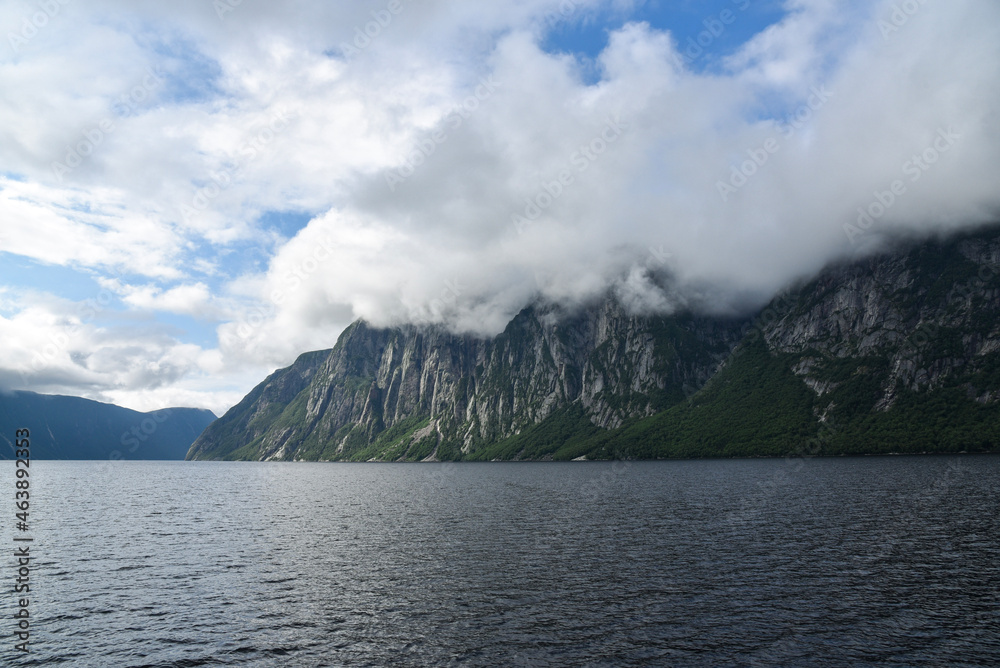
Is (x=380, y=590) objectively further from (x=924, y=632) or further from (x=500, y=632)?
(x=924, y=632)

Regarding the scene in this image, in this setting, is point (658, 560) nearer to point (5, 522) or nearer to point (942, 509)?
point (942, 509)

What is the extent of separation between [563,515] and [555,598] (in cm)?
4589

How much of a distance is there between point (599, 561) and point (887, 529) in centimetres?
3892

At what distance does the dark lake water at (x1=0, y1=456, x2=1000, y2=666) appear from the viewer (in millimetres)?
31688

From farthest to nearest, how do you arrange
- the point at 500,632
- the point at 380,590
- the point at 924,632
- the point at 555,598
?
the point at 380,590, the point at 555,598, the point at 500,632, the point at 924,632

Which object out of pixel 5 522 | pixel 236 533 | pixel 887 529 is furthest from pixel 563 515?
pixel 5 522

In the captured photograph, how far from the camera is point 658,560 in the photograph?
52094 millimetres

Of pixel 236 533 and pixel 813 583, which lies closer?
pixel 813 583

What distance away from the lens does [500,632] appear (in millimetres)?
34688

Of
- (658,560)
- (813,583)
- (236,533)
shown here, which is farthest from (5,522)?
(813,583)

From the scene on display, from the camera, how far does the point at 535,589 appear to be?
44000 mm

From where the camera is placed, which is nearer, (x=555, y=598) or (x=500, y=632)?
(x=500, y=632)

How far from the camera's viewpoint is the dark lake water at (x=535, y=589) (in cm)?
3169

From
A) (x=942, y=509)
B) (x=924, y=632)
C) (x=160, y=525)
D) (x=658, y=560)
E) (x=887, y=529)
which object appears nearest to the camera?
(x=924, y=632)
